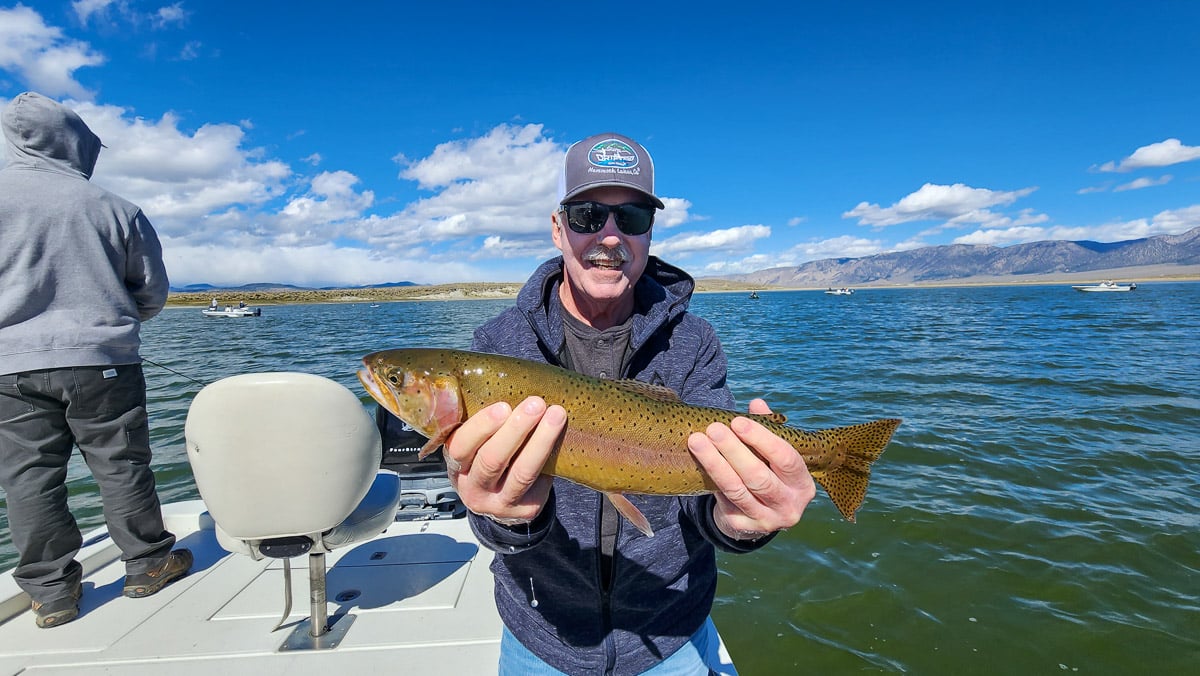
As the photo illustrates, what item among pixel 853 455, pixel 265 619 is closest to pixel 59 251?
pixel 265 619

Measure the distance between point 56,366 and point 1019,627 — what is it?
340 inches

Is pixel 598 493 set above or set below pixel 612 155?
below

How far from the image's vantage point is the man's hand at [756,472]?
2.26 metres

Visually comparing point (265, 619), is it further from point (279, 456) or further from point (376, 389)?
point (376, 389)

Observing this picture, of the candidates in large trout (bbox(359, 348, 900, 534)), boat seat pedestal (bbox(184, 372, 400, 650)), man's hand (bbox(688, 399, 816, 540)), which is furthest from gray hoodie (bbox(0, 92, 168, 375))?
man's hand (bbox(688, 399, 816, 540))

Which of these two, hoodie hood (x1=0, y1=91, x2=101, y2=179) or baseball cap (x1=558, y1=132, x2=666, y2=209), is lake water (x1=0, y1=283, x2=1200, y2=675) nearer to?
hoodie hood (x1=0, y1=91, x2=101, y2=179)

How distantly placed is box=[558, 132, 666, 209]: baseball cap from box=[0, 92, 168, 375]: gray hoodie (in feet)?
11.2

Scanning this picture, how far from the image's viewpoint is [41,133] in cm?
375

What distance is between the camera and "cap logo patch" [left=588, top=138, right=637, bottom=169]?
10.1 feet

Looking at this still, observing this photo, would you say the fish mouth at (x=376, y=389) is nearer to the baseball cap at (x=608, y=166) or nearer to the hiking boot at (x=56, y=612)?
the baseball cap at (x=608, y=166)

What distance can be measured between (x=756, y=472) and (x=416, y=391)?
1740mm

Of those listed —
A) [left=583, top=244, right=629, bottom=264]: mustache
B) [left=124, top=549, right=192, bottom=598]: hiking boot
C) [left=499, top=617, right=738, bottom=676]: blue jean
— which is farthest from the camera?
[left=124, top=549, right=192, bottom=598]: hiking boot

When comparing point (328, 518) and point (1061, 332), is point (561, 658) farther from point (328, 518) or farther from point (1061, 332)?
point (1061, 332)

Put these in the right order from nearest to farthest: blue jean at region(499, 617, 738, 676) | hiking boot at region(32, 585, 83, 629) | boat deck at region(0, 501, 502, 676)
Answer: blue jean at region(499, 617, 738, 676)
boat deck at region(0, 501, 502, 676)
hiking boot at region(32, 585, 83, 629)
